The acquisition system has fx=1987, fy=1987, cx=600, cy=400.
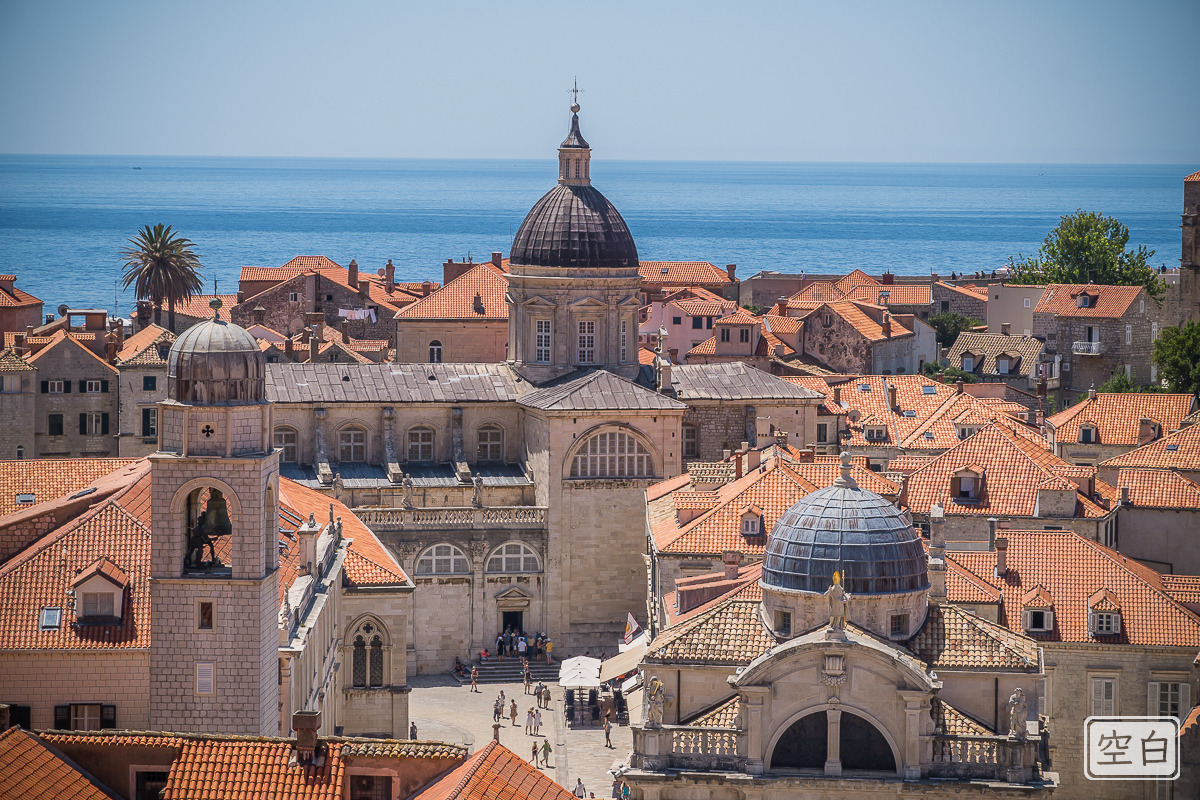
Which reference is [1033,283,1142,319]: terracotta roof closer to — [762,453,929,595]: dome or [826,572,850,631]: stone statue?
[762,453,929,595]: dome

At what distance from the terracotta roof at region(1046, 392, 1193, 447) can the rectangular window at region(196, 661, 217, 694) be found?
139 ft

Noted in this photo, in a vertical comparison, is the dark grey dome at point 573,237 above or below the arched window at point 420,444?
above

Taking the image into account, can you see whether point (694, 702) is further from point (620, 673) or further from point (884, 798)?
point (620, 673)

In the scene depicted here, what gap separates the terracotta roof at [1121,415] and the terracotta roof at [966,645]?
Answer: 112ft

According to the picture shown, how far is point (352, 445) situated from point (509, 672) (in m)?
11.0

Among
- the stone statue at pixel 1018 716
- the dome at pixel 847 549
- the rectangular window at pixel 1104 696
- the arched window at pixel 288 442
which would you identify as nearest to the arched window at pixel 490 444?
the arched window at pixel 288 442

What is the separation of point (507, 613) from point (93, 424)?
74.7ft

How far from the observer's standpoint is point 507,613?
64562 millimetres

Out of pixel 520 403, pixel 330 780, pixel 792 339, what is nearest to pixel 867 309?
pixel 792 339

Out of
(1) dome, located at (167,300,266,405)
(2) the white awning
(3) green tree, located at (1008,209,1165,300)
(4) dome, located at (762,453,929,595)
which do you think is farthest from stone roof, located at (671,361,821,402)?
(3) green tree, located at (1008,209,1165,300)

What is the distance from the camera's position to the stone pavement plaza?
49750 mm

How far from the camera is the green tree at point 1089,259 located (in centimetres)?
12788

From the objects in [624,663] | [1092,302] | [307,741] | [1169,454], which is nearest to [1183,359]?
[1092,302]

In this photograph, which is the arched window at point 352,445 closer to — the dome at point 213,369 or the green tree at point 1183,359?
the dome at point 213,369
